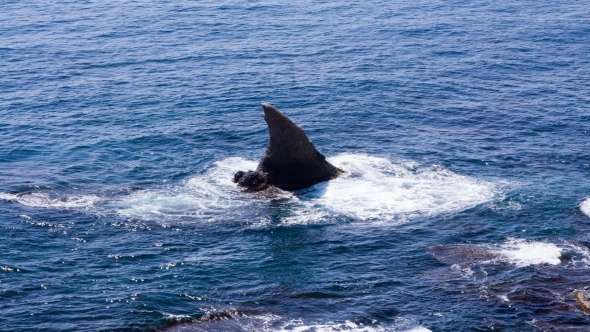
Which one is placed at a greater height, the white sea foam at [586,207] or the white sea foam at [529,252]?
the white sea foam at [586,207]

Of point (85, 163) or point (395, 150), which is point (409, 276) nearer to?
point (395, 150)

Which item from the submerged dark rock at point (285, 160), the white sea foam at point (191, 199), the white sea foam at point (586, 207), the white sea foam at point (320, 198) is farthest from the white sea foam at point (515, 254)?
the white sea foam at point (191, 199)

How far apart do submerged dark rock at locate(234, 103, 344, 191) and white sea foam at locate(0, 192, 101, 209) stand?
43.6ft

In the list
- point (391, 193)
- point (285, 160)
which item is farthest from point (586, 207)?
point (285, 160)

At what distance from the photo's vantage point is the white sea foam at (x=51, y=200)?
2958 inches

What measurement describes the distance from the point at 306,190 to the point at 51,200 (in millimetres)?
22104

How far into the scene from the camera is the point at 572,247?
64312mm

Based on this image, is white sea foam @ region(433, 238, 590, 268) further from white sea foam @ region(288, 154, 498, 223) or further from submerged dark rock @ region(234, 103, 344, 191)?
submerged dark rock @ region(234, 103, 344, 191)

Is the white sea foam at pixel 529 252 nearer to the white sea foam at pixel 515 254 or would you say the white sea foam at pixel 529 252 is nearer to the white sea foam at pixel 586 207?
the white sea foam at pixel 515 254

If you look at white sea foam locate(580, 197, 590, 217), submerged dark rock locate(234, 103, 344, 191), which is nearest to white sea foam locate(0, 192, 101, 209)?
submerged dark rock locate(234, 103, 344, 191)

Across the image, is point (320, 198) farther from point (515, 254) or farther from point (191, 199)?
point (515, 254)

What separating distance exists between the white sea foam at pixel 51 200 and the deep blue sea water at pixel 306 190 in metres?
0.26

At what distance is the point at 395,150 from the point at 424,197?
12766mm

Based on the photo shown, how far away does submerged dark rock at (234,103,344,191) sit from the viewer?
78.1m
